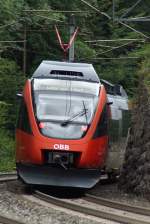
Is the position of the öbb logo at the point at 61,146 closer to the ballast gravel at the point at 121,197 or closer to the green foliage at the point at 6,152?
the ballast gravel at the point at 121,197

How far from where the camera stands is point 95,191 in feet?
61.3

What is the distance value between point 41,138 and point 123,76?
27170 millimetres

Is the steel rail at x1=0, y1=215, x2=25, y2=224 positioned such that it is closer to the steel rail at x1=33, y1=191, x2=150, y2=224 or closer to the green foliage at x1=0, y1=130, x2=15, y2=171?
the steel rail at x1=33, y1=191, x2=150, y2=224

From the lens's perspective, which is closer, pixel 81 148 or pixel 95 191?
pixel 81 148

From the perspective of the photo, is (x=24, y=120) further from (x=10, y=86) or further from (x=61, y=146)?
(x=10, y=86)

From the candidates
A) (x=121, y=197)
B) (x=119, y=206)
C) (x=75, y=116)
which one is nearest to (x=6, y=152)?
(x=121, y=197)

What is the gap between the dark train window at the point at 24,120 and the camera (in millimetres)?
16281

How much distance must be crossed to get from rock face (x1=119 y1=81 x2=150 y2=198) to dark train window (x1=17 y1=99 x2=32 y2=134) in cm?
307

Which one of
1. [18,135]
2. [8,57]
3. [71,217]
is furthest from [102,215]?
[8,57]

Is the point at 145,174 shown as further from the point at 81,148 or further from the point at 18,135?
the point at 18,135

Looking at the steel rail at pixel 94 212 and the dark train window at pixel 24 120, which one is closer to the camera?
the steel rail at pixel 94 212

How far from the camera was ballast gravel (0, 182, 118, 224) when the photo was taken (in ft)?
38.5

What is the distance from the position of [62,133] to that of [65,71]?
112 inches

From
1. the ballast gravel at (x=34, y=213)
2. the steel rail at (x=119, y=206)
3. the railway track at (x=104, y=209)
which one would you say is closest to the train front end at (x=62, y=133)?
the steel rail at (x=119, y=206)
